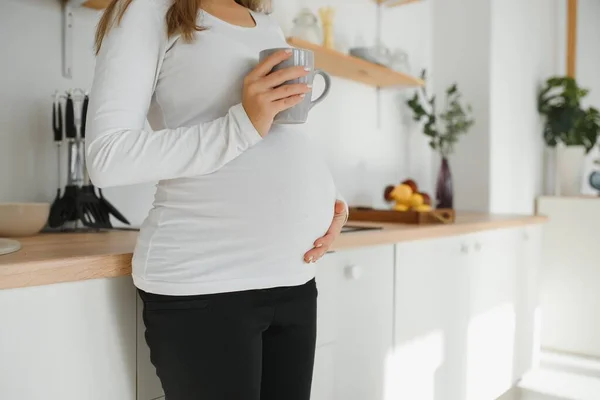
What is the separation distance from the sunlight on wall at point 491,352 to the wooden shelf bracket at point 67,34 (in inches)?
59.0

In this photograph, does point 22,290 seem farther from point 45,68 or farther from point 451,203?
point 451,203

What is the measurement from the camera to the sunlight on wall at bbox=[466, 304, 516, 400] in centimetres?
202

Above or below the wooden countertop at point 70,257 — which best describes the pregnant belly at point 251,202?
above

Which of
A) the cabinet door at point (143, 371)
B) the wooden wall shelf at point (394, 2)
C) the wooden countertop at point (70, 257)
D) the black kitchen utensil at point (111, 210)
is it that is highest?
the wooden wall shelf at point (394, 2)

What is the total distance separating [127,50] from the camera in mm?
820

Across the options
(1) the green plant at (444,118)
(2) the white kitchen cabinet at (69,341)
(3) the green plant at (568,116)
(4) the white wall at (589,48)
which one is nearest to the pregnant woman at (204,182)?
(2) the white kitchen cabinet at (69,341)

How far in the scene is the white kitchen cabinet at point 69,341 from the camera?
86 centimetres

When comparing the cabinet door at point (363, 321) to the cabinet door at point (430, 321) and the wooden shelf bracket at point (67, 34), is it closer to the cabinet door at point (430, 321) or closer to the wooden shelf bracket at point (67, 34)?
the cabinet door at point (430, 321)

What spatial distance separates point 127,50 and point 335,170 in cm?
152

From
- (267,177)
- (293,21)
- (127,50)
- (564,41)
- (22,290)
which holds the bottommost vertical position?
(22,290)

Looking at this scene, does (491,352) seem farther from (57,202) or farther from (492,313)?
(57,202)

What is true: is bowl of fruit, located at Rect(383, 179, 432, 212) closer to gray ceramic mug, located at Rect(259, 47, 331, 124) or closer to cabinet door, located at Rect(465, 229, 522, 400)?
cabinet door, located at Rect(465, 229, 522, 400)

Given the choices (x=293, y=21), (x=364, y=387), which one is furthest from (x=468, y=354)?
(x=293, y=21)

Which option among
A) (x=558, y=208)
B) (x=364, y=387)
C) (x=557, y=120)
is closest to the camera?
(x=364, y=387)
